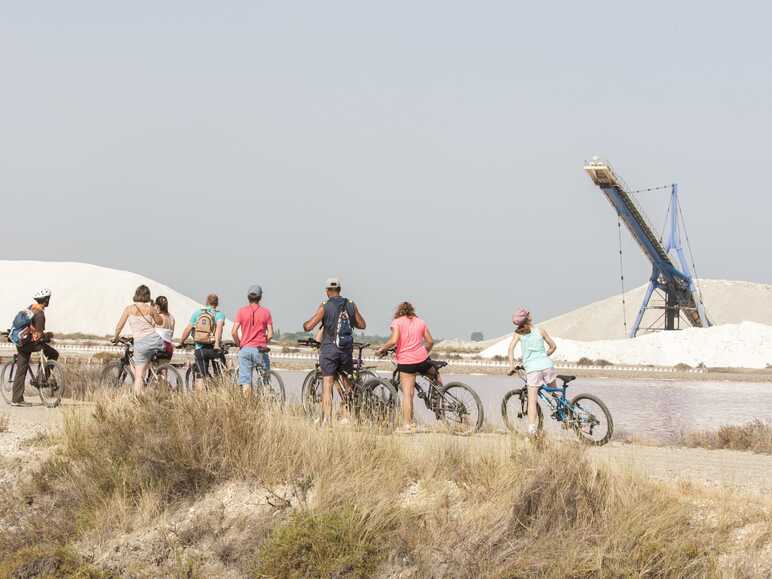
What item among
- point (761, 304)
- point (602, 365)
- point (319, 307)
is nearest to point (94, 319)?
point (761, 304)

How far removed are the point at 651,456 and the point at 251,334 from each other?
5387 mm

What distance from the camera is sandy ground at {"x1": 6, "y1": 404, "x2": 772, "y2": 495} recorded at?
9938 millimetres

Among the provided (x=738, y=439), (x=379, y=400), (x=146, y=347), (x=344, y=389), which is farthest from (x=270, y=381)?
(x=738, y=439)

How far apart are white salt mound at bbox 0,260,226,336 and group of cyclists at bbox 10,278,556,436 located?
318 feet

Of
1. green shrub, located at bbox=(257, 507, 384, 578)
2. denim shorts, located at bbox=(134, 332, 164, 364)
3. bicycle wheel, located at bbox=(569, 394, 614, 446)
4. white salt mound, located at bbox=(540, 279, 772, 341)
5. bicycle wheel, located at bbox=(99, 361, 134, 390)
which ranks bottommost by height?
green shrub, located at bbox=(257, 507, 384, 578)

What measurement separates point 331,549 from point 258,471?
1.52 meters

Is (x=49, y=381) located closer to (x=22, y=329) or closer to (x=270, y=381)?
(x=22, y=329)

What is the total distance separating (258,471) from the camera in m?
9.96

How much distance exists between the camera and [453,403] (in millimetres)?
13953

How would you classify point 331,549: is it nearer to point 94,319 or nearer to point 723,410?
point 723,410

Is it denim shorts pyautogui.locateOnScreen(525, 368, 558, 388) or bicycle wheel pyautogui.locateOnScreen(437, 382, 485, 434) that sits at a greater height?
denim shorts pyautogui.locateOnScreen(525, 368, 558, 388)

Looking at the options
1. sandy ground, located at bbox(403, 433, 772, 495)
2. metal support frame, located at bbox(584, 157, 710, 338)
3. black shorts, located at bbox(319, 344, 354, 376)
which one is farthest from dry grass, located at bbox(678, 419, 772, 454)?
metal support frame, located at bbox(584, 157, 710, 338)

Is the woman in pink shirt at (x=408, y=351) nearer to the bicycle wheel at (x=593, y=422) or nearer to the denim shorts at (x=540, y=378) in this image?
the denim shorts at (x=540, y=378)

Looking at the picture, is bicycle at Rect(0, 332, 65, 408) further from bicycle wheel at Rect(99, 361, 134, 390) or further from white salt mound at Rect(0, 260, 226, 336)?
white salt mound at Rect(0, 260, 226, 336)
